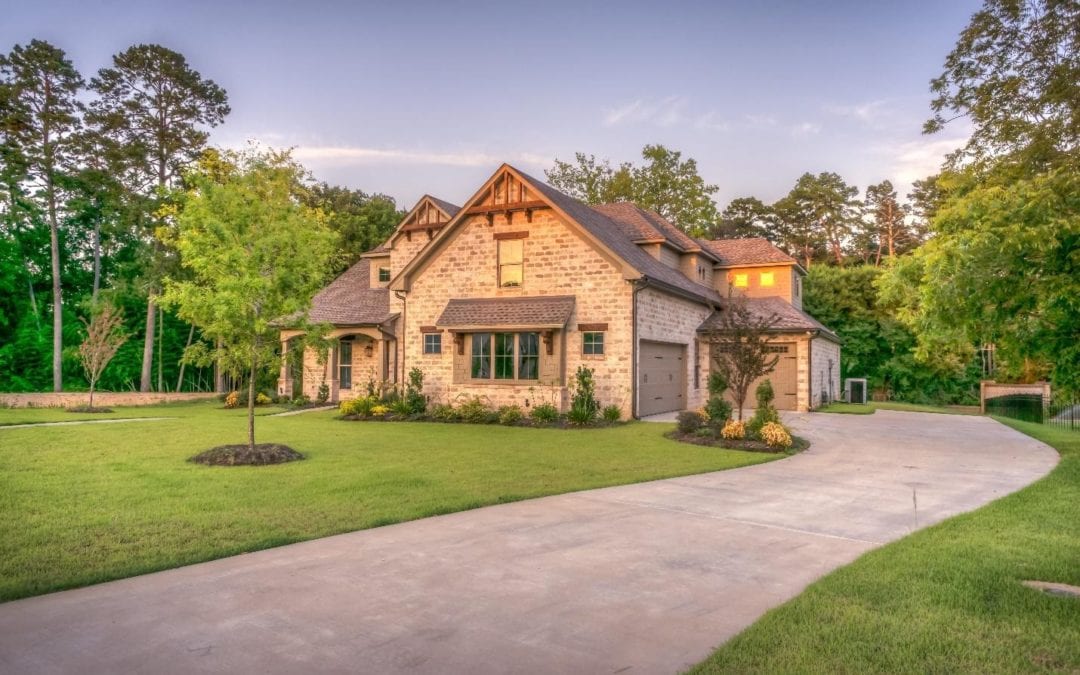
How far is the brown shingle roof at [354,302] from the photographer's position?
2410 centimetres

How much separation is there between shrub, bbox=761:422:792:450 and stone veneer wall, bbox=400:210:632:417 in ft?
17.6

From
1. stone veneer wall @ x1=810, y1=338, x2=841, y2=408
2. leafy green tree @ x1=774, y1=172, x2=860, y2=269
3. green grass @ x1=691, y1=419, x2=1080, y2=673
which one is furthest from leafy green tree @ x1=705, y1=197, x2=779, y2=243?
green grass @ x1=691, y1=419, x2=1080, y2=673

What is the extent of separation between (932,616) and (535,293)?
16.3 meters

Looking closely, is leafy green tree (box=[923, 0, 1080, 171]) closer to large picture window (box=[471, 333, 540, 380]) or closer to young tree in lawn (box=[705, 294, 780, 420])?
young tree in lawn (box=[705, 294, 780, 420])

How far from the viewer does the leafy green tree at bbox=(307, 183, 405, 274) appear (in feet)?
127

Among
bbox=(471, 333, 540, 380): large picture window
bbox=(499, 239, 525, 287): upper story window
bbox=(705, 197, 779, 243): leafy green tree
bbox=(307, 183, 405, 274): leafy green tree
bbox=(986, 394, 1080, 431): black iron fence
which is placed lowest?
bbox=(986, 394, 1080, 431): black iron fence

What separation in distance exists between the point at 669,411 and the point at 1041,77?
1321 cm

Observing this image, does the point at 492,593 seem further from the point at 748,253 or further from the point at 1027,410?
the point at 1027,410

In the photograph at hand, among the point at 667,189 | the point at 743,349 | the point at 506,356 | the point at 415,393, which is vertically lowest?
the point at 415,393

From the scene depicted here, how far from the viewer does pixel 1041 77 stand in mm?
11508

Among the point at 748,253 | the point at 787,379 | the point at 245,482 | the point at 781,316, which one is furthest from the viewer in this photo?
the point at 748,253

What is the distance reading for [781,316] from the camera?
23.5 m

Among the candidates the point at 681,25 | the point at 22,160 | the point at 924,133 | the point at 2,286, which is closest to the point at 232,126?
the point at 22,160

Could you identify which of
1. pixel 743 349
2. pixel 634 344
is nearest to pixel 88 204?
pixel 634 344
